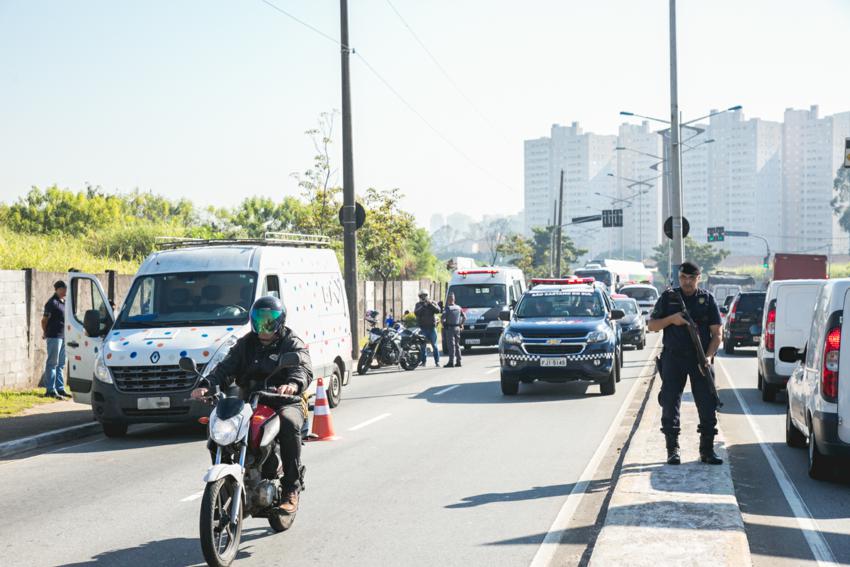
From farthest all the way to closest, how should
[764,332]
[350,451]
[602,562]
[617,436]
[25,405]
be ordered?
[764,332], [25,405], [617,436], [350,451], [602,562]

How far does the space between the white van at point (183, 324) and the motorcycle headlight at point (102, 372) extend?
0.01m

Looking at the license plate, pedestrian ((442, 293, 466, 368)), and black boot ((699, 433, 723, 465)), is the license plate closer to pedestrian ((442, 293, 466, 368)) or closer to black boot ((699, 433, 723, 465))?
black boot ((699, 433, 723, 465))

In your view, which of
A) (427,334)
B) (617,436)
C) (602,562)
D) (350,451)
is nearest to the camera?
(602,562)

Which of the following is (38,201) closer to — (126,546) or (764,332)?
(764,332)

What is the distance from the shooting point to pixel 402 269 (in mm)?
66250

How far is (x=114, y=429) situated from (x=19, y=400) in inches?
166

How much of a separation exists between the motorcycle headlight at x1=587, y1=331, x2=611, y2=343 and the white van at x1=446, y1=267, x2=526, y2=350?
1274 centimetres

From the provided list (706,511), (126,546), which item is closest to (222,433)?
(126,546)

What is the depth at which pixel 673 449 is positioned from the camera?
966 centimetres

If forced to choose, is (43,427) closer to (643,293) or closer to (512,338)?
(512,338)

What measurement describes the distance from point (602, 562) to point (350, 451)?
5715mm

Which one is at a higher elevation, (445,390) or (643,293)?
(643,293)

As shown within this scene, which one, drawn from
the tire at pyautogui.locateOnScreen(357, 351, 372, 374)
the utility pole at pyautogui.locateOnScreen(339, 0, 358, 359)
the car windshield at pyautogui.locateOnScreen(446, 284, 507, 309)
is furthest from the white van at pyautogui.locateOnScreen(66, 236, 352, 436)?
the car windshield at pyautogui.locateOnScreen(446, 284, 507, 309)

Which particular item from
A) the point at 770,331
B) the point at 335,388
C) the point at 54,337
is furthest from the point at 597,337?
the point at 54,337
